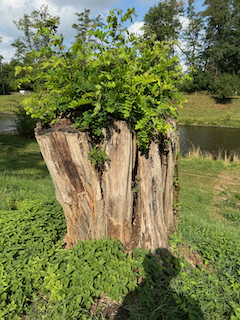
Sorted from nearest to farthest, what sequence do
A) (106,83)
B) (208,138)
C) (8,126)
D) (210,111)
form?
1. (106,83)
2. (208,138)
3. (8,126)
4. (210,111)

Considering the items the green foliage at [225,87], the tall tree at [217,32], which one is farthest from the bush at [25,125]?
the tall tree at [217,32]

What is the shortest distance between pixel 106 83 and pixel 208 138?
19.5 meters

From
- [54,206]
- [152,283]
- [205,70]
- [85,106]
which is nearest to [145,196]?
[152,283]

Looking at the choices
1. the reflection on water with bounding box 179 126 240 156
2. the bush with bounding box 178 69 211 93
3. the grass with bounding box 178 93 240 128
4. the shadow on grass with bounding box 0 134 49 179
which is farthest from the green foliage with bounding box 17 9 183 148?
the bush with bounding box 178 69 211 93

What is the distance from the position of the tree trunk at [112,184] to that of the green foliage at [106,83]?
0.16 m

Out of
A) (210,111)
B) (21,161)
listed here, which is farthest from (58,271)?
(210,111)

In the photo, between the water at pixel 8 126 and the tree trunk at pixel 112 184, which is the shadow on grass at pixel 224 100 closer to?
the water at pixel 8 126

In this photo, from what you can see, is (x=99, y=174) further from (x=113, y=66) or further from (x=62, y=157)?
(x=113, y=66)

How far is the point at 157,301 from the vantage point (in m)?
2.17

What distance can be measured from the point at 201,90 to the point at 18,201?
134 feet

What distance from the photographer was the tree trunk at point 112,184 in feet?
7.36

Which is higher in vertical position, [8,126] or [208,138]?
[8,126]

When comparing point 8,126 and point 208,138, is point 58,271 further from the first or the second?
point 8,126

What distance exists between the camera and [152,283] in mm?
2271
